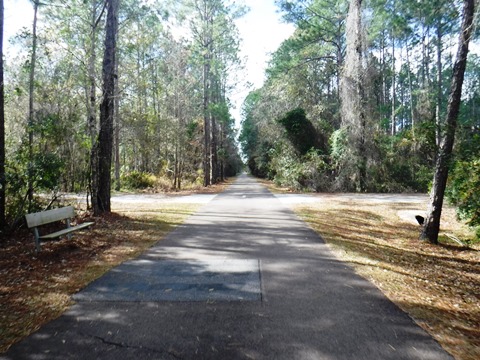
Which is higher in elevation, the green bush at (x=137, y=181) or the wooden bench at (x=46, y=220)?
the green bush at (x=137, y=181)

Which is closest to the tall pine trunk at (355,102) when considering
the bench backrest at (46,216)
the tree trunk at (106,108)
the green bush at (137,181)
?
the green bush at (137,181)

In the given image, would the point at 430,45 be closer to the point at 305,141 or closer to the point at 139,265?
the point at 305,141

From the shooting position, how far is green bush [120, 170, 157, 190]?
23.1 m

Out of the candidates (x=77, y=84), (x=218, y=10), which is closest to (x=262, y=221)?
(x=77, y=84)

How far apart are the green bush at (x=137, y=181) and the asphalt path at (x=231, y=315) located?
1822 cm

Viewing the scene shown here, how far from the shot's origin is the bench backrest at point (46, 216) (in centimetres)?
595

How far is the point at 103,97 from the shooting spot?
33.1ft

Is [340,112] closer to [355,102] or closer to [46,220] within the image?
[355,102]

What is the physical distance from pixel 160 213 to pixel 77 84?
9641mm

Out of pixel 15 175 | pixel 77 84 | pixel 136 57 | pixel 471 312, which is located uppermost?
pixel 136 57

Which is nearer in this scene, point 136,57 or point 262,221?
point 262,221

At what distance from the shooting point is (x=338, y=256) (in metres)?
6.10

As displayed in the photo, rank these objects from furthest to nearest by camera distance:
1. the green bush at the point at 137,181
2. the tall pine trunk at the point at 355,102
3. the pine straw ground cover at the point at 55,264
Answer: the green bush at the point at 137,181 < the tall pine trunk at the point at 355,102 < the pine straw ground cover at the point at 55,264

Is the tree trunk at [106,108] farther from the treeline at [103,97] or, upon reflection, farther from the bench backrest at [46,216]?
the bench backrest at [46,216]
